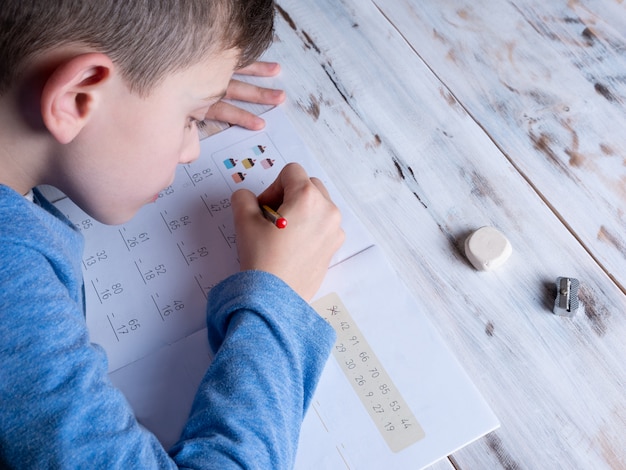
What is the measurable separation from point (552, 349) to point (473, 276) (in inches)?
4.5

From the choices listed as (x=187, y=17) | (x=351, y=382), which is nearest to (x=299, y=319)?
(x=351, y=382)

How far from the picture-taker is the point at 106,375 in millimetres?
595

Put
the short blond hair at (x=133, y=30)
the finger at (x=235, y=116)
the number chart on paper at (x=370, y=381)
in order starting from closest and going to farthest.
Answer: the short blond hair at (x=133, y=30), the number chart on paper at (x=370, y=381), the finger at (x=235, y=116)

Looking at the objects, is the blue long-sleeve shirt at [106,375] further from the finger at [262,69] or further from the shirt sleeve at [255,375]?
the finger at [262,69]

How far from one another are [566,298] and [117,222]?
510 mm

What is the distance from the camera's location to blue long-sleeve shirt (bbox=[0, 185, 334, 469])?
1.72ft

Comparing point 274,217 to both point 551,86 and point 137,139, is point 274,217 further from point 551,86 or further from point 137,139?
point 551,86

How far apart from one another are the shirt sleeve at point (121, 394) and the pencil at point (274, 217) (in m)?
0.07

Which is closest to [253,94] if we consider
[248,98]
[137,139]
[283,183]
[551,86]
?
[248,98]

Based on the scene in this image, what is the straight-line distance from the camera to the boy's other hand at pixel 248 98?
2.78 ft

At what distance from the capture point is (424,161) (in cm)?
82

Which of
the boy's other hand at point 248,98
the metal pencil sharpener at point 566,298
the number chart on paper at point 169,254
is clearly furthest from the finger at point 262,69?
the metal pencil sharpener at point 566,298

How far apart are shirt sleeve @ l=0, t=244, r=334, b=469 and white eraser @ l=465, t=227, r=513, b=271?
193 mm

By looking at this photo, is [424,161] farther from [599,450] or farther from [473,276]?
[599,450]
